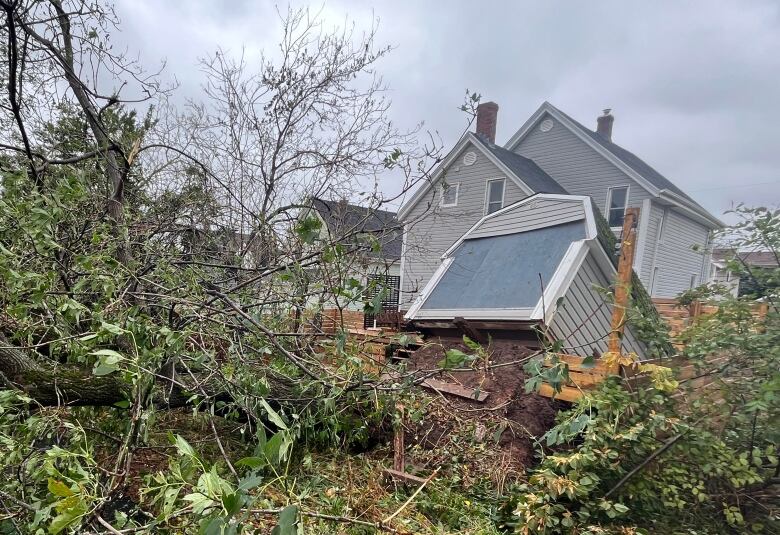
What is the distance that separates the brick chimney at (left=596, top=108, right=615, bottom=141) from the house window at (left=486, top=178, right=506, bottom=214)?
717 cm

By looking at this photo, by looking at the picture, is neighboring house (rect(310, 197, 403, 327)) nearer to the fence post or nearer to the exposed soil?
the exposed soil

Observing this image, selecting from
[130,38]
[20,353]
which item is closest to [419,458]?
[20,353]

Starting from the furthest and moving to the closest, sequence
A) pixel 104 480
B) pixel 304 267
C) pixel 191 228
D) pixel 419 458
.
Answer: pixel 191 228, pixel 419 458, pixel 304 267, pixel 104 480

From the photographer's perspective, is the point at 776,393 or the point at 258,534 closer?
the point at 258,534

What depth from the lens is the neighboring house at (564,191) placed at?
41.0ft

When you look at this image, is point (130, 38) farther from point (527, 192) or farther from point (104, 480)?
point (527, 192)

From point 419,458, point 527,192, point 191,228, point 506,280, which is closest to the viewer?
point 419,458

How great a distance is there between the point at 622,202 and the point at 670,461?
40.4 ft

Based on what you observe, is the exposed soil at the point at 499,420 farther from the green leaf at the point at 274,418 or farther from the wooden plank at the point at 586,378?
the green leaf at the point at 274,418

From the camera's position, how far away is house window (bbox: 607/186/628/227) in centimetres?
A: 1281

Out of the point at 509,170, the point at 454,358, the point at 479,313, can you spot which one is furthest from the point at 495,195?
the point at 454,358

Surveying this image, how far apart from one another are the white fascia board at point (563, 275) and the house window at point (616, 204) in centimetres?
941

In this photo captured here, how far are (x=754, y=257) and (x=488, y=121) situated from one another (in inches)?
555

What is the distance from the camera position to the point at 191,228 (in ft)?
11.7
